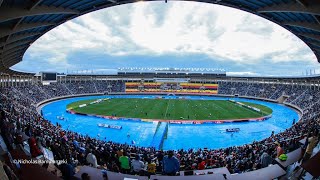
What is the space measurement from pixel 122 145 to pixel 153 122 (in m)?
19.9

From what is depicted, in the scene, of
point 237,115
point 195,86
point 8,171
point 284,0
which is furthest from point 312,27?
point 195,86

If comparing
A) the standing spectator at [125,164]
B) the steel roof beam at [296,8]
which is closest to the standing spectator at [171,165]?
the standing spectator at [125,164]

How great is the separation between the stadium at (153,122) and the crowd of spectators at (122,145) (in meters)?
0.07

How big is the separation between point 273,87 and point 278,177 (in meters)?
88.8

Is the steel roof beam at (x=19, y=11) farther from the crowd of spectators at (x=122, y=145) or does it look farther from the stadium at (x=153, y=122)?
the crowd of spectators at (x=122, y=145)

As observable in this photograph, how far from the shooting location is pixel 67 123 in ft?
135

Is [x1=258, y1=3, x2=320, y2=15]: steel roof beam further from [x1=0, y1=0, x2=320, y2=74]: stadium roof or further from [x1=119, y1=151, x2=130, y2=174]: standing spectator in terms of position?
[x1=119, y1=151, x2=130, y2=174]: standing spectator

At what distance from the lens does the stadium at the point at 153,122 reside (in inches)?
333

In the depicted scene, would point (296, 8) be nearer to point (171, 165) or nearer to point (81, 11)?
point (171, 165)

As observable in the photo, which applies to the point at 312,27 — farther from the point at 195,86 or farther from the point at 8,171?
the point at 195,86

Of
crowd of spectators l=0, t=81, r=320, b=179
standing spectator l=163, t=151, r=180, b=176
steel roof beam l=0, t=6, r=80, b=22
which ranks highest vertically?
steel roof beam l=0, t=6, r=80, b=22

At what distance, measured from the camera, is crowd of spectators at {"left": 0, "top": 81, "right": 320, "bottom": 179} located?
9.95m

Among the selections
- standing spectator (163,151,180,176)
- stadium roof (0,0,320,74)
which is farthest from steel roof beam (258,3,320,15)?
standing spectator (163,151,180,176)

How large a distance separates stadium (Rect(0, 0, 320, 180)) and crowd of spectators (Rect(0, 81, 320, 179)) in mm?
72
